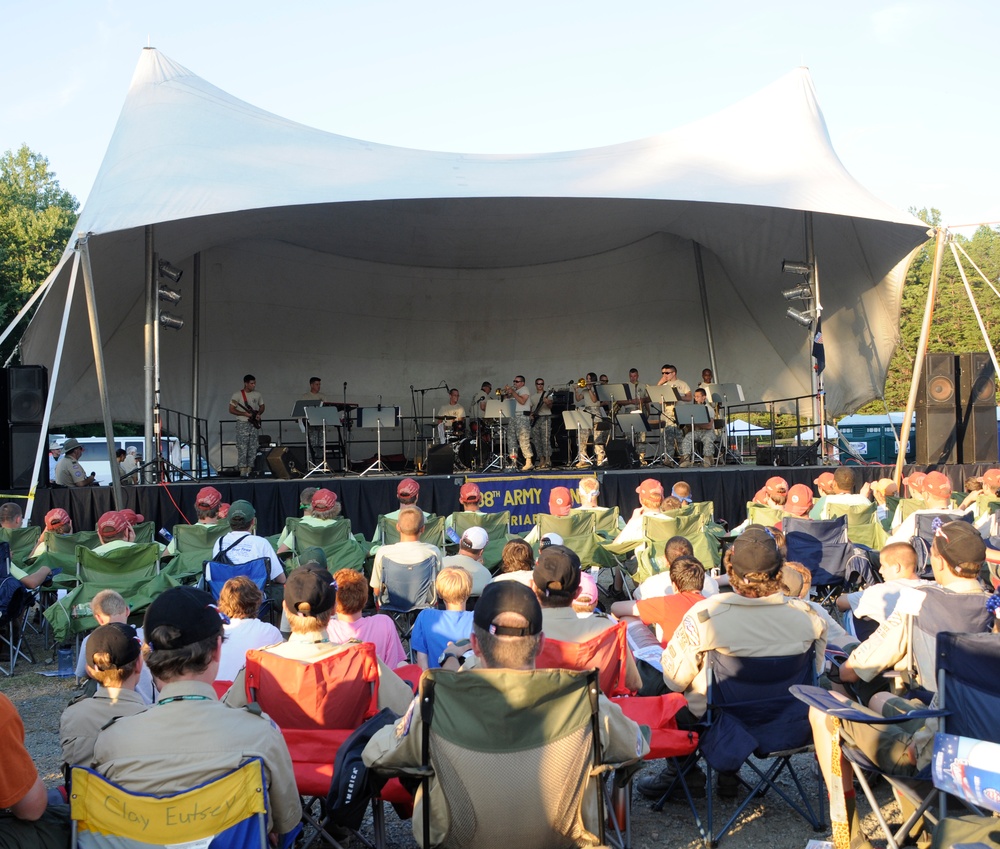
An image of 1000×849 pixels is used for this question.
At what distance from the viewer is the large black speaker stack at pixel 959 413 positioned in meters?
11.5

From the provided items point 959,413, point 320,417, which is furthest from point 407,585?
point 959,413

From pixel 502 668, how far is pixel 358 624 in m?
1.17

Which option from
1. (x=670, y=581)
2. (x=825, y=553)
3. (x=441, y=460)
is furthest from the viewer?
(x=441, y=460)

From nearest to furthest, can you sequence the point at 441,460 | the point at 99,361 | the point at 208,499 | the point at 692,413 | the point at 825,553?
the point at 825,553 → the point at 208,499 → the point at 99,361 → the point at 441,460 → the point at 692,413

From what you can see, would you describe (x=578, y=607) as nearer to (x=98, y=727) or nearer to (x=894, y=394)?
(x=98, y=727)

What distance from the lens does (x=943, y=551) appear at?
117 inches

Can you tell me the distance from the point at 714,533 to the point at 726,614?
3.75m

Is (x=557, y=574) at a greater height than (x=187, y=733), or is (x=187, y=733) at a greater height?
(x=557, y=574)

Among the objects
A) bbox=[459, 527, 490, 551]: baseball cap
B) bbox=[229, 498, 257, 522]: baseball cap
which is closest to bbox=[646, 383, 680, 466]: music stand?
bbox=[229, 498, 257, 522]: baseball cap

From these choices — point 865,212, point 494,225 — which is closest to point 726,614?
point 865,212

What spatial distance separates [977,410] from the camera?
11516 millimetres

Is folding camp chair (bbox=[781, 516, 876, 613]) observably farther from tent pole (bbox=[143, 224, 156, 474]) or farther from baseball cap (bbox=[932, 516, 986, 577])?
tent pole (bbox=[143, 224, 156, 474])

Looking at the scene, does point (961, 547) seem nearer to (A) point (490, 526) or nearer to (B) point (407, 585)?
(B) point (407, 585)

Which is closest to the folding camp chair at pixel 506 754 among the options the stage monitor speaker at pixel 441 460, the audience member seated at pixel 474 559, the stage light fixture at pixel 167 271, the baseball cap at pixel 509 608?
the baseball cap at pixel 509 608
